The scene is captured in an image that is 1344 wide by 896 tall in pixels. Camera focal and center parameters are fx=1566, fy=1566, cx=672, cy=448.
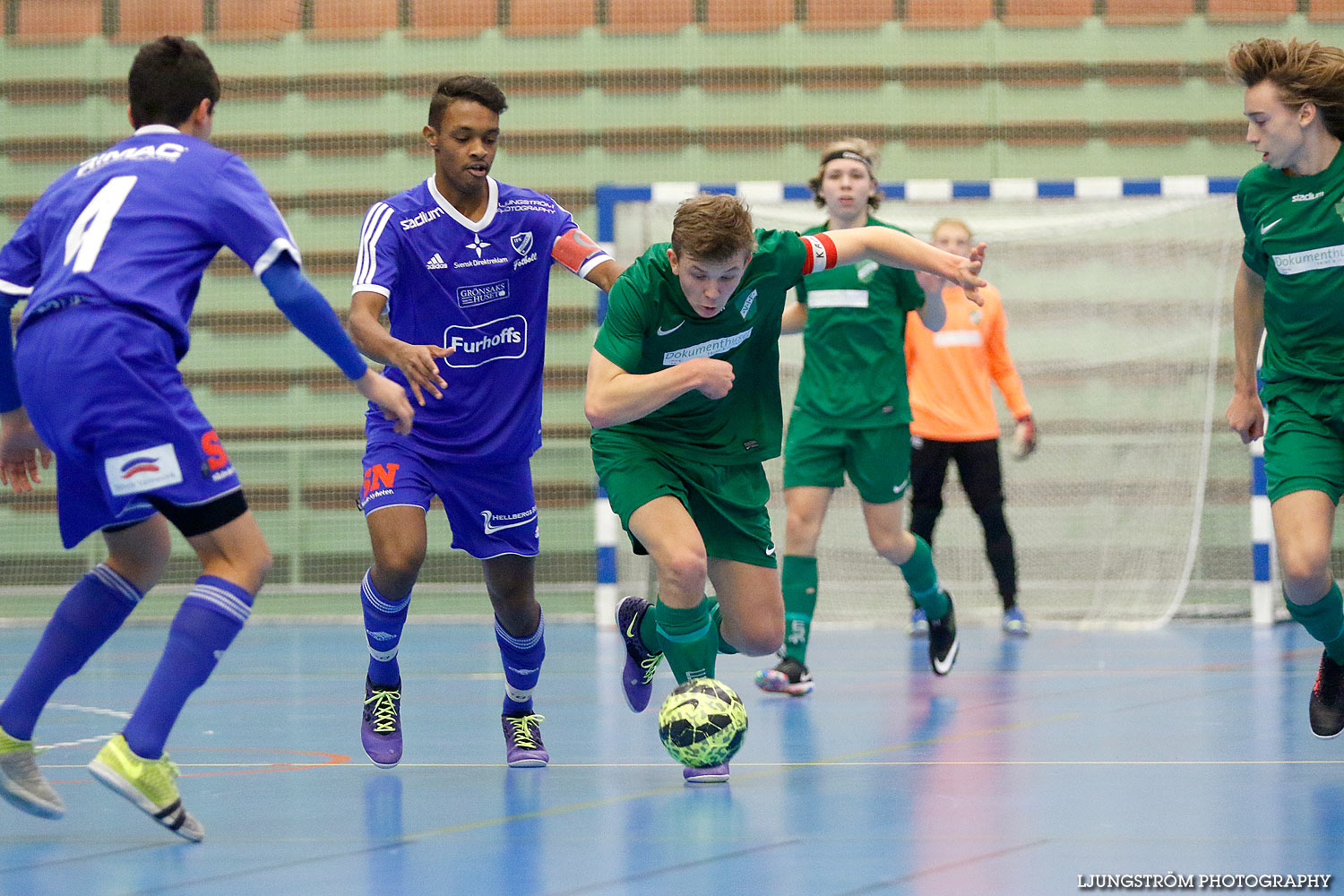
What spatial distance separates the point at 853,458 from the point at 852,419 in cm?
16

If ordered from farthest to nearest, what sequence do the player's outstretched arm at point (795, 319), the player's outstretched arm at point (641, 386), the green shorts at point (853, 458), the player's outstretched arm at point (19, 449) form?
the green shorts at point (853, 458) → the player's outstretched arm at point (795, 319) → the player's outstretched arm at point (641, 386) → the player's outstretched arm at point (19, 449)

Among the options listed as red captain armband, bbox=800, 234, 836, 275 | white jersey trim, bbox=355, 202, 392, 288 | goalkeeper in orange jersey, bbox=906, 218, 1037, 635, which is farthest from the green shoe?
goalkeeper in orange jersey, bbox=906, 218, 1037, 635

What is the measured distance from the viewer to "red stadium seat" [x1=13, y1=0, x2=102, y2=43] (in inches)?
390

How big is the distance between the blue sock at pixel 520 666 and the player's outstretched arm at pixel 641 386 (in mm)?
797

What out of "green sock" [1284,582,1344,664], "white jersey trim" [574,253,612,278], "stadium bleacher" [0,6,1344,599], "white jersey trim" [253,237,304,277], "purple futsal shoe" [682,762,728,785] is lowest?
"purple futsal shoe" [682,762,728,785]

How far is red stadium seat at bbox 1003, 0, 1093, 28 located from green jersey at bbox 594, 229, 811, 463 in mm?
6041

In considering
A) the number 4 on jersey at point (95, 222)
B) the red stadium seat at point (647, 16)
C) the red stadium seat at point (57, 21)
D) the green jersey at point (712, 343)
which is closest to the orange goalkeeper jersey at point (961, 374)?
the red stadium seat at point (647, 16)

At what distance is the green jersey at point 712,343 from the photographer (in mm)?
4039

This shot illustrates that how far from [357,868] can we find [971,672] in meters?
3.84

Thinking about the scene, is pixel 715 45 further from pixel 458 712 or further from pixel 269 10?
pixel 458 712

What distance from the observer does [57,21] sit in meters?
9.93

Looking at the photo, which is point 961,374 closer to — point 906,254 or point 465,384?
point 906,254

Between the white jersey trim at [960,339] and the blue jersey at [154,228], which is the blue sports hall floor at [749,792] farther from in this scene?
the white jersey trim at [960,339]

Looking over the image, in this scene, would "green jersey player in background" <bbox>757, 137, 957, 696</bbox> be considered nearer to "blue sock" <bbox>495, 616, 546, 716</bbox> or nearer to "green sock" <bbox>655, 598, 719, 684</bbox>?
"blue sock" <bbox>495, 616, 546, 716</bbox>
